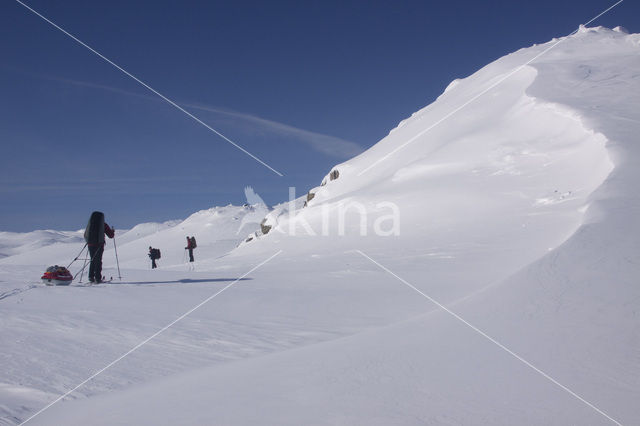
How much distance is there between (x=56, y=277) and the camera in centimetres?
829

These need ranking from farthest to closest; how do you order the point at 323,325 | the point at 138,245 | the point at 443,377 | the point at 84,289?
Answer: the point at 138,245, the point at 84,289, the point at 323,325, the point at 443,377

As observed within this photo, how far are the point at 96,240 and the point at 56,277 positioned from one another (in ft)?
4.47

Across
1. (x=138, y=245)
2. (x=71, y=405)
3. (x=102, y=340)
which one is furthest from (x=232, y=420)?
(x=138, y=245)

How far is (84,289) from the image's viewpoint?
8.03 m

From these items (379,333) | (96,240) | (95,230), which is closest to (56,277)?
(96,240)

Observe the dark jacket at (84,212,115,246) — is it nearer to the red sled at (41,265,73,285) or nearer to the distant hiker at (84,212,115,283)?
the distant hiker at (84,212,115,283)

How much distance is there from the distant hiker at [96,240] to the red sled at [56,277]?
492mm

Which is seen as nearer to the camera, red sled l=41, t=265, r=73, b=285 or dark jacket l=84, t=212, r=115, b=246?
red sled l=41, t=265, r=73, b=285

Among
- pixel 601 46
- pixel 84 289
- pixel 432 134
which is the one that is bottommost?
pixel 84 289

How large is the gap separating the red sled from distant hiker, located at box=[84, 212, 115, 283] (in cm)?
49

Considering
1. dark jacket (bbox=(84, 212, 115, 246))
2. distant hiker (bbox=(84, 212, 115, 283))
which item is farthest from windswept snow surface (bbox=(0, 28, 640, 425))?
dark jacket (bbox=(84, 212, 115, 246))

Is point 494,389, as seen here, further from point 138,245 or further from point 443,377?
point 138,245

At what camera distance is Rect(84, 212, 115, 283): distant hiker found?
29.6ft

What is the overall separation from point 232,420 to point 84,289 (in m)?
6.32
